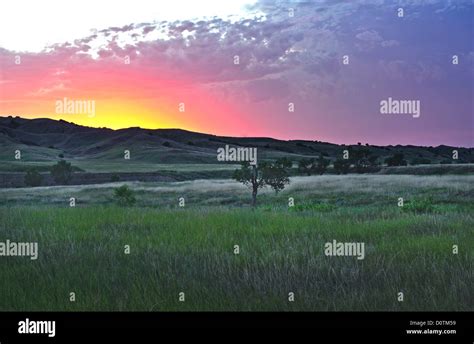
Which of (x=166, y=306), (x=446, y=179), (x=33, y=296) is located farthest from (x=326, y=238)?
(x=446, y=179)

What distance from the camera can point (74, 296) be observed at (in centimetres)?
560

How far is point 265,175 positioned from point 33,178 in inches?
602

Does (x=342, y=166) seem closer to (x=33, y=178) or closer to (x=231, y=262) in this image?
(x=231, y=262)

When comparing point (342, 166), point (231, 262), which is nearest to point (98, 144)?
point (342, 166)

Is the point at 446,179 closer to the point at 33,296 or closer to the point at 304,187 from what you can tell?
the point at 304,187

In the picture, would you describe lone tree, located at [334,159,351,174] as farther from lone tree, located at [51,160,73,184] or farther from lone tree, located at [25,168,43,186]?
lone tree, located at [25,168,43,186]

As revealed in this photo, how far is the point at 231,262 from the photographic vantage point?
646 cm

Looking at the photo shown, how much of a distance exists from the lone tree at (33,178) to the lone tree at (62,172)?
93 cm
